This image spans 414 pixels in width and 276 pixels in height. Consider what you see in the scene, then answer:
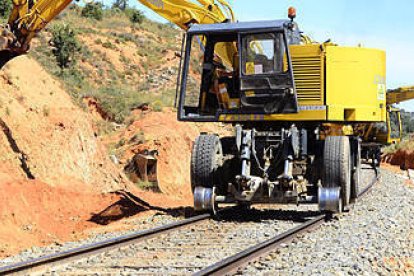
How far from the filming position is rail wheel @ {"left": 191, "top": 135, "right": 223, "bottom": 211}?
43.9 feet

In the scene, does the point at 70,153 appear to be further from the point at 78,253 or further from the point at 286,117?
the point at 78,253

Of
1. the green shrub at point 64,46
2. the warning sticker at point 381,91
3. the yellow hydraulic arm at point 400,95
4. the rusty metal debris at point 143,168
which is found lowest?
the rusty metal debris at point 143,168

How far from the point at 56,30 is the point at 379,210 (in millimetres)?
34913

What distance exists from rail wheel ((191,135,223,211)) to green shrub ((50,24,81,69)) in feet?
100

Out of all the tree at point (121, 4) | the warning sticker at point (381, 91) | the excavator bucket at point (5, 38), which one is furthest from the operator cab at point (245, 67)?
the tree at point (121, 4)

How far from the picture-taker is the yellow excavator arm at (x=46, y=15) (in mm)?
14152

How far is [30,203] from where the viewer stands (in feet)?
45.6

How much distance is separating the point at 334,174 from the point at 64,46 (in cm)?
3403

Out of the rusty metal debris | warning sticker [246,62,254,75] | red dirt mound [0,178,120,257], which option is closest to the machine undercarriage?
warning sticker [246,62,254,75]

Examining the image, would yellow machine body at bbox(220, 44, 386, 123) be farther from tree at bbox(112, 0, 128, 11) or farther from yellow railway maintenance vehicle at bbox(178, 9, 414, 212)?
tree at bbox(112, 0, 128, 11)

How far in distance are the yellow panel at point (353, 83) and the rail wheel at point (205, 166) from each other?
2.61 metres

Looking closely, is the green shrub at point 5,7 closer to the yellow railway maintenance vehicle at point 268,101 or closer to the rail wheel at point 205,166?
the yellow railway maintenance vehicle at point 268,101

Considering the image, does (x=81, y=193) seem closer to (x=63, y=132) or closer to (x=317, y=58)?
(x=63, y=132)

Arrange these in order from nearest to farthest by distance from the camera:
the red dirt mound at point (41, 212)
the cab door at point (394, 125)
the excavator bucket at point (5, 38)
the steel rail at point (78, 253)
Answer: the steel rail at point (78, 253), the red dirt mound at point (41, 212), the excavator bucket at point (5, 38), the cab door at point (394, 125)
